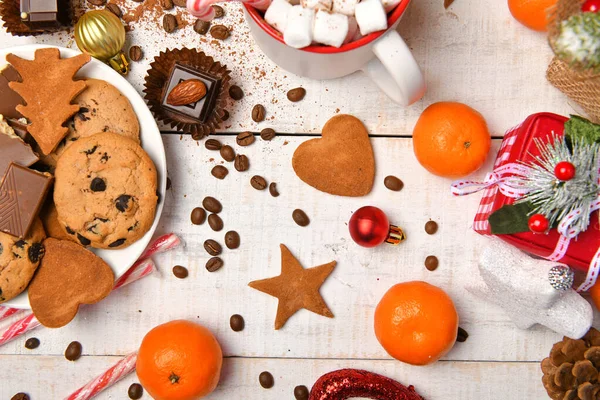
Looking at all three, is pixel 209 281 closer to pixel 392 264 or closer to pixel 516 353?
pixel 392 264

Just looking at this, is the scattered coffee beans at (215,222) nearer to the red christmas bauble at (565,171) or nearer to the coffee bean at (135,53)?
the coffee bean at (135,53)

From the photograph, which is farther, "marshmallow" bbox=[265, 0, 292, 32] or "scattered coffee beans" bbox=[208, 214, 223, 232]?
"scattered coffee beans" bbox=[208, 214, 223, 232]

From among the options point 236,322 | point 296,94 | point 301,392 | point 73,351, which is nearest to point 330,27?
point 296,94

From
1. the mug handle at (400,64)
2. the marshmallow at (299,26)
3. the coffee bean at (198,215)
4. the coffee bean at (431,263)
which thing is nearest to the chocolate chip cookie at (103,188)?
the coffee bean at (198,215)

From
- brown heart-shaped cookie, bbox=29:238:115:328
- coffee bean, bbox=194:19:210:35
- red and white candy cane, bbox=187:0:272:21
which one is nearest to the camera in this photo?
red and white candy cane, bbox=187:0:272:21

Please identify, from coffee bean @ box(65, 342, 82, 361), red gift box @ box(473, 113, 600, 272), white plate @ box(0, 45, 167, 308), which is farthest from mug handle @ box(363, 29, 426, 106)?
coffee bean @ box(65, 342, 82, 361)

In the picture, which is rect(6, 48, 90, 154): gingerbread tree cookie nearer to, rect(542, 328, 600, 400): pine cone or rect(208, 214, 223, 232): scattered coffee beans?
rect(208, 214, 223, 232): scattered coffee beans
